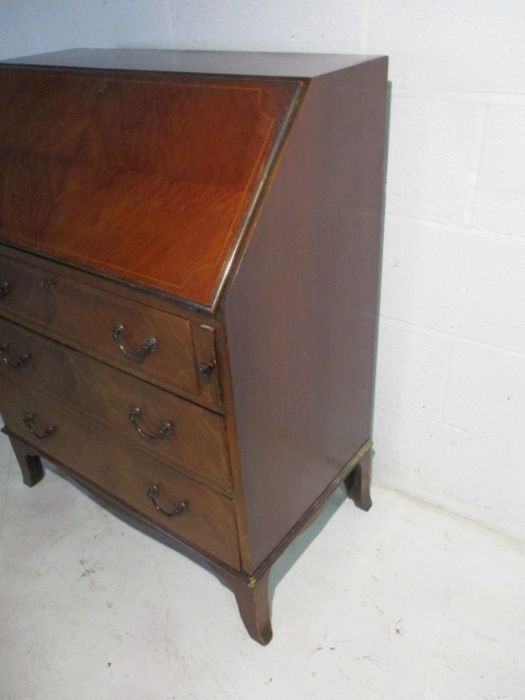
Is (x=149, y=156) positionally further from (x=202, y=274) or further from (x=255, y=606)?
(x=255, y=606)

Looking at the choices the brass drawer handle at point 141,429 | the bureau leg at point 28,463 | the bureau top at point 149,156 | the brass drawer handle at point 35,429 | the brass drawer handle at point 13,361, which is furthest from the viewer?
the bureau leg at point 28,463

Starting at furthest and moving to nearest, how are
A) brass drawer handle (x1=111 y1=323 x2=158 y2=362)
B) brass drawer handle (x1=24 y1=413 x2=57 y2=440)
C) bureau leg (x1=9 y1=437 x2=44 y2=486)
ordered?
bureau leg (x1=9 y1=437 x2=44 y2=486) < brass drawer handle (x1=24 y1=413 x2=57 y2=440) < brass drawer handle (x1=111 y1=323 x2=158 y2=362)

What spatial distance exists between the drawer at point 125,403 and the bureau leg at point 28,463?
0.31 metres

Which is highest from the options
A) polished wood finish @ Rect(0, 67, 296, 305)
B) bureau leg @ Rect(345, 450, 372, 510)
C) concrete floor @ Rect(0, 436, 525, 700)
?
polished wood finish @ Rect(0, 67, 296, 305)

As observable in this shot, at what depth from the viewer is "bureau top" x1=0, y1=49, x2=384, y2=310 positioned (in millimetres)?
913

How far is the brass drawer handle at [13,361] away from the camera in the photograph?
4.46 ft

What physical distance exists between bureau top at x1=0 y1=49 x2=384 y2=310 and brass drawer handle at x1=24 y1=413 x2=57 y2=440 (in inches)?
19.2

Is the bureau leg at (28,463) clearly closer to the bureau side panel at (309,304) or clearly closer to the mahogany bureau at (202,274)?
the mahogany bureau at (202,274)

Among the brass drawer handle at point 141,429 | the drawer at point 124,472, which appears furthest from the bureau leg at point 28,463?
the brass drawer handle at point 141,429

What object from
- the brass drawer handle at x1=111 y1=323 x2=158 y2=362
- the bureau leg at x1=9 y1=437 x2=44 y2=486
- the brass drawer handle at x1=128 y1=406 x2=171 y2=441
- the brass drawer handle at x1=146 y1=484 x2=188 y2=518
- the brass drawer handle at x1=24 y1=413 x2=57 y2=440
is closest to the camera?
the brass drawer handle at x1=111 y1=323 x2=158 y2=362

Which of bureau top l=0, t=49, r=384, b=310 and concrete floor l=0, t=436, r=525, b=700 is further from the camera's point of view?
concrete floor l=0, t=436, r=525, b=700

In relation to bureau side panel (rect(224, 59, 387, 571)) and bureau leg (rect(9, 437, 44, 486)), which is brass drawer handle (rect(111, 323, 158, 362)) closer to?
bureau side panel (rect(224, 59, 387, 571))

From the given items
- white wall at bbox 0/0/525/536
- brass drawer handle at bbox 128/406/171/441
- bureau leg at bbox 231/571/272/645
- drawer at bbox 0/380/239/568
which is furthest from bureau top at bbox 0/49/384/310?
bureau leg at bbox 231/571/272/645

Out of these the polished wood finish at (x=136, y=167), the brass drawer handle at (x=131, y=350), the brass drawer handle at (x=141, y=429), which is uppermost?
the polished wood finish at (x=136, y=167)
